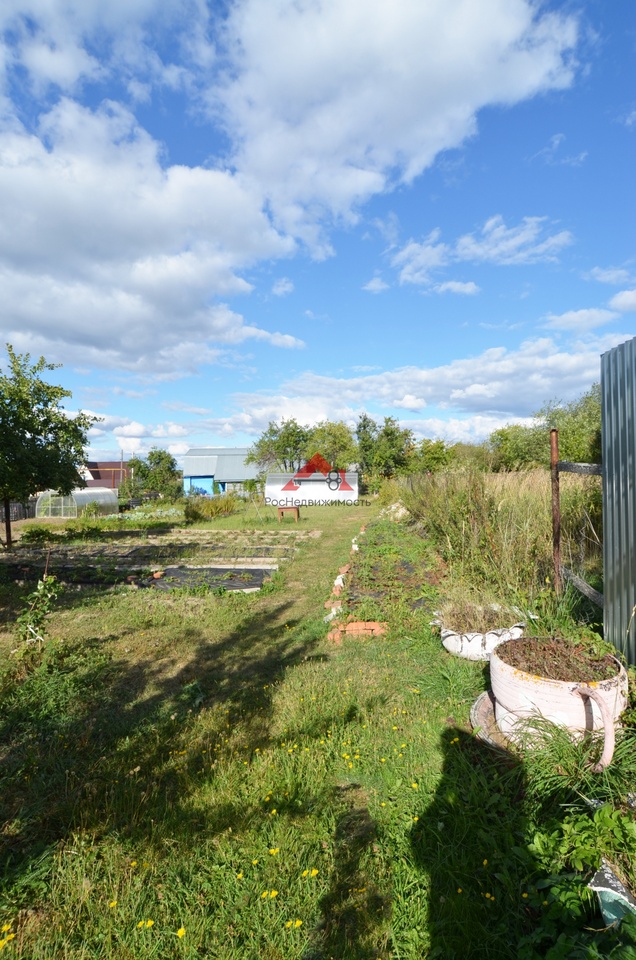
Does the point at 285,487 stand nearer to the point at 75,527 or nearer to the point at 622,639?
the point at 75,527

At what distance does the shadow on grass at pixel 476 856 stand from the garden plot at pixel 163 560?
5.31 metres

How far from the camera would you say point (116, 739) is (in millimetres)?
3016

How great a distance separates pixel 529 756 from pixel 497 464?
1165 centimetres

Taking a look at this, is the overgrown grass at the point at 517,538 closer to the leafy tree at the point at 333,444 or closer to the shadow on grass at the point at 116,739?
the shadow on grass at the point at 116,739

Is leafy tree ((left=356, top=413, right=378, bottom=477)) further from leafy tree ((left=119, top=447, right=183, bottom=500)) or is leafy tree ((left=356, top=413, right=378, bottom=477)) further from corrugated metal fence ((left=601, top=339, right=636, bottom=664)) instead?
corrugated metal fence ((left=601, top=339, right=636, bottom=664))

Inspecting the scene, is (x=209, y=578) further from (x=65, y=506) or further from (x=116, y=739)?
(x=65, y=506)

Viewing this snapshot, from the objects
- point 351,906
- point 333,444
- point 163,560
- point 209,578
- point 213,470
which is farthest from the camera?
point 213,470

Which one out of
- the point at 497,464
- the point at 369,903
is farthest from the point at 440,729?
the point at 497,464

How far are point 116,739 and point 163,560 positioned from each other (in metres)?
6.98

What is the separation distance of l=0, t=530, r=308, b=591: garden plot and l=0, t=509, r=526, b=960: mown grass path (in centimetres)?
355

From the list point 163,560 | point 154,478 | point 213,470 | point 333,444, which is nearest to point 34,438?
point 163,560

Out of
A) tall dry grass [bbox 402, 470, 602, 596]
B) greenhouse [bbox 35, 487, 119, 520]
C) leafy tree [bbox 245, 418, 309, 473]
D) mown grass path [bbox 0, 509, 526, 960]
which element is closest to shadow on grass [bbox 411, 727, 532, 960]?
mown grass path [bbox 0, 509, 526, 960]

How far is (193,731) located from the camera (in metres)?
3.08

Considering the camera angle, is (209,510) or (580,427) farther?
(209,510)
